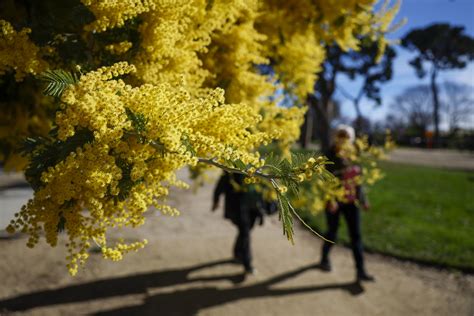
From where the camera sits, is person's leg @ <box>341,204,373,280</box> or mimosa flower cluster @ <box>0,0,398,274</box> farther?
person's leg @ <box>341,204,373,280</box>

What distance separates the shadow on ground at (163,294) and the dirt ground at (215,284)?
0.5 inches

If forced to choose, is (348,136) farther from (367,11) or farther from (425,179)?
(425,179)

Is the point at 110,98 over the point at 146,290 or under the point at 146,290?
over

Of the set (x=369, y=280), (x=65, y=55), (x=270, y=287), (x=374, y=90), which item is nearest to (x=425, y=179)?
(x=374, y=90)

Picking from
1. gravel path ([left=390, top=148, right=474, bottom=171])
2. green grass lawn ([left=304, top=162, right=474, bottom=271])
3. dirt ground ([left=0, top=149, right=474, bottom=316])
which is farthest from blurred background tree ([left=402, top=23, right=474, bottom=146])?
dirt ground ([left=0, top=149, right=474, bottom=316])

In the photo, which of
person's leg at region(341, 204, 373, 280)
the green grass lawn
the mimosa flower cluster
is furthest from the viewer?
the green grass lawn

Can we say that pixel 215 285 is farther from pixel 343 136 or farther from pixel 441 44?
pixel 441 44

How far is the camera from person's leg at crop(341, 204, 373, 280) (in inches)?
A: 222

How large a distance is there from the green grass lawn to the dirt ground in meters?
0.54

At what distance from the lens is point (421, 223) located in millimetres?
8898

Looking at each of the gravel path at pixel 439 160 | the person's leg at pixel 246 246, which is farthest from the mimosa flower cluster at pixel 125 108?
the gravel path at pixel 439 160

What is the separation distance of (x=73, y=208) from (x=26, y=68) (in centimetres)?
77

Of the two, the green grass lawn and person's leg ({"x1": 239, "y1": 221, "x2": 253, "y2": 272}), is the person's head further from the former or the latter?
the green grass lawn

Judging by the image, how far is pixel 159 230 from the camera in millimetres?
7648
